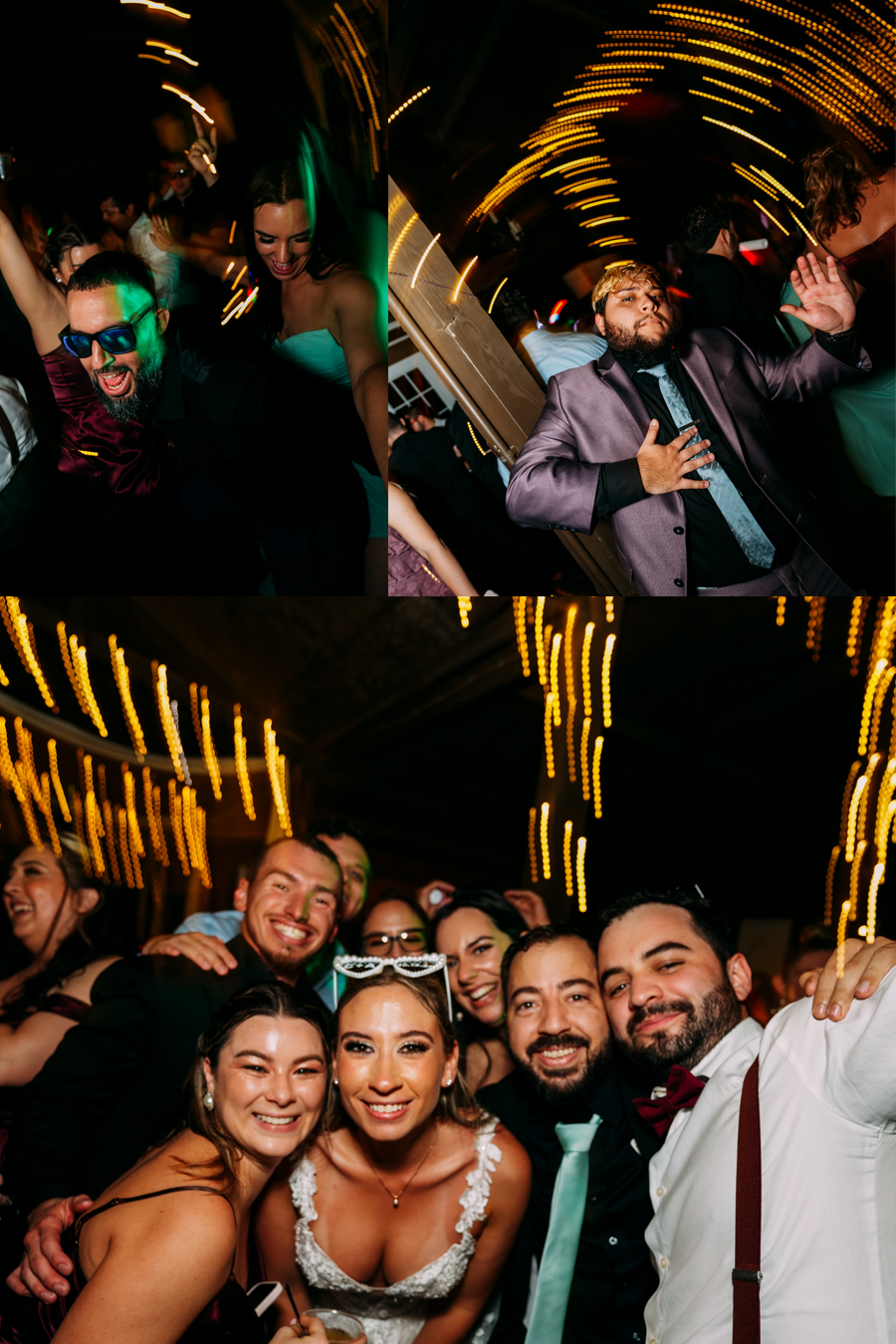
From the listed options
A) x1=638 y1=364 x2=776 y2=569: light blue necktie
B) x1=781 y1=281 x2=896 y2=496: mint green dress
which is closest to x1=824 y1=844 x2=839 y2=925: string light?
x1=638 y1=364 x2=776 y2=569: light blue necktie

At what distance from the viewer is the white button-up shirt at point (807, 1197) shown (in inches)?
80.5

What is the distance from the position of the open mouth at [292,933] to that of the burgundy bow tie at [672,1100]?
3.32 ft

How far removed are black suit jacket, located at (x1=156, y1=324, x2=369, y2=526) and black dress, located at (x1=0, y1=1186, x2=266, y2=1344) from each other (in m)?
1.91

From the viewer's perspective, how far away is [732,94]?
2.64m

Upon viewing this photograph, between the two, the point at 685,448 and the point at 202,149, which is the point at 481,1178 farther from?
the point at 202,149

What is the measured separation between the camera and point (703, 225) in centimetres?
265

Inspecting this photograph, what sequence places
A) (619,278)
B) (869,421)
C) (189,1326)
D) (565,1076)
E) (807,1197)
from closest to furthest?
(807,1197) < (189,1326) < (565,1076) < (619,278) < (869,421)

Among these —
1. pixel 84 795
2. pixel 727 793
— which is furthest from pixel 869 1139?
pixel 84 795

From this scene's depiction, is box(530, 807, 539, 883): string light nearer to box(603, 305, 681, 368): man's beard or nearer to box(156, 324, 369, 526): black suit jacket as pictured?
box(156, 324, 369, 526): black suit jacket

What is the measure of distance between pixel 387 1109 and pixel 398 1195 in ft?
0.77

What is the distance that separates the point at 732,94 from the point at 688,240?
440mm

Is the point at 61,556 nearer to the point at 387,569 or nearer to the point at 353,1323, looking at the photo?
the point at 387,569

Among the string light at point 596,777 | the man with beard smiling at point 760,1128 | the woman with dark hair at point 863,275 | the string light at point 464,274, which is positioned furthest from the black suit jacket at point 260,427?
the man with beard smiling at point 760,1128

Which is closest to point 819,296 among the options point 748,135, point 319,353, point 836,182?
point 836,182
